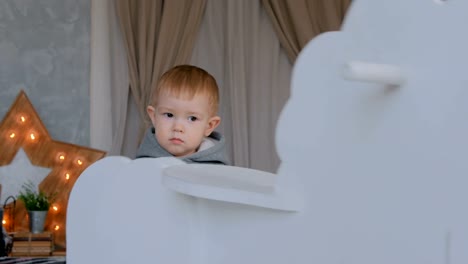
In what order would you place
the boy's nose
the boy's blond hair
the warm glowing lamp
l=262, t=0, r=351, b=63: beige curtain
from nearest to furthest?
the boy's blond hair, the boy's nose, the warm glowing lamp, l=262, t=0, r=351, b=63: beige curtain

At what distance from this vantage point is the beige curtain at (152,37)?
18.5 feet

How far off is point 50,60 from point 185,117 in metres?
3.86

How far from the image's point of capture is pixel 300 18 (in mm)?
5762

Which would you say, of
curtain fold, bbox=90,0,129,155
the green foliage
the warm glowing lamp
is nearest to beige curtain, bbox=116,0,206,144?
curtain fold, bbox=90,0,129,155

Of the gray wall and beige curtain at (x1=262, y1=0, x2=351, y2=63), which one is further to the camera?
beige curtain at (x1=262, y1=0, x2=351, y2=63)

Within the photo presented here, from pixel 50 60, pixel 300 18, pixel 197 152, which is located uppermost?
pixel 300 18

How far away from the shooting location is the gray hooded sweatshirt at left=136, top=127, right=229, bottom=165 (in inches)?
72.4

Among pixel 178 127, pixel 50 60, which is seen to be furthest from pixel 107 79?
pixel 178 127

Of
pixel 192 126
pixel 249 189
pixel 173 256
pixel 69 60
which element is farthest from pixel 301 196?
pixel 69 60

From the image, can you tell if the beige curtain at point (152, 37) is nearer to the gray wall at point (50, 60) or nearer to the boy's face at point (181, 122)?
the gray wall at point (50, 60)

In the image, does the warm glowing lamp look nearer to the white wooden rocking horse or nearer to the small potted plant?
the small potted plant

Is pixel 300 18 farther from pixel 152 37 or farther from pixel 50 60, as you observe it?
pixel 50 60

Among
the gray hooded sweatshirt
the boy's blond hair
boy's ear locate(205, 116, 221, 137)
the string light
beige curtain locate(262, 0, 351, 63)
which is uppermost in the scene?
beige curtain locate(262, 0, 351, 63)

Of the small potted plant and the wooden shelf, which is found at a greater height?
the small potted plant
